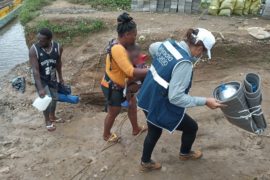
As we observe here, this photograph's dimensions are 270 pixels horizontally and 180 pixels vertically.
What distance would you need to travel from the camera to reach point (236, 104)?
→ 3.71 m

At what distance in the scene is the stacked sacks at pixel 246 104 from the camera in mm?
3688

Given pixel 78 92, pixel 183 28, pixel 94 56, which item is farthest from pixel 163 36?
pixel 78 92

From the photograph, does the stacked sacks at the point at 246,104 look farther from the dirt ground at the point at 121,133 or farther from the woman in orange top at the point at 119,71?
the woman in orange top at the point at 119,71

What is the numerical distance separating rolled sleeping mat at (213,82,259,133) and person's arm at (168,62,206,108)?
35 cm

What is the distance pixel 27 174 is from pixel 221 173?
7.65ft

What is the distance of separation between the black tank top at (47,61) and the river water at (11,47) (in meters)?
5.50

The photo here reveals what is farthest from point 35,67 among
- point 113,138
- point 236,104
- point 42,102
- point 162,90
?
point 236,104

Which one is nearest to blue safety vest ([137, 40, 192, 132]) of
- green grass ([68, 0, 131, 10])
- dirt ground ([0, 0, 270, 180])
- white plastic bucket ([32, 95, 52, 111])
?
dirt ground ([0, 0, 270, 180])

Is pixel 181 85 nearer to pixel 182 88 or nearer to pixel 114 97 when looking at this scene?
pixel 182 88

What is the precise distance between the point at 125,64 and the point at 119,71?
350 mm

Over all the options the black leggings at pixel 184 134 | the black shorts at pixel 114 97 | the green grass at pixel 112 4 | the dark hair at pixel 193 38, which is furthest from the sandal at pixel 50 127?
the green grass at pixel 112 4

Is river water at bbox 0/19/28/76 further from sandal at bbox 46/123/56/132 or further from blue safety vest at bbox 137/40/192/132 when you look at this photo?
blue safety vest at bbox 137/40/192/132

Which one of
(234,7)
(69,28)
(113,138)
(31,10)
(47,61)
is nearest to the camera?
(113,138)

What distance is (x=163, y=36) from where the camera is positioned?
27.8ft
